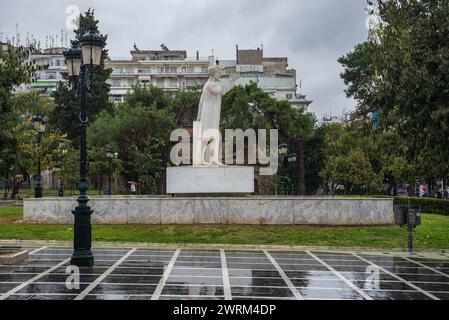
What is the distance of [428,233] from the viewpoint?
20.2m

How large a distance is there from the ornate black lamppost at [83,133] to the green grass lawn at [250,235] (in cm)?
458

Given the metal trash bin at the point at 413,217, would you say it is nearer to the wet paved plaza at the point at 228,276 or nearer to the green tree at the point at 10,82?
the wet paved plaza at the point at 228,276

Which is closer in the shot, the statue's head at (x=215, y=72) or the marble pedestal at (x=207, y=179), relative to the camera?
the marble pedestal at (x=207, y=179)

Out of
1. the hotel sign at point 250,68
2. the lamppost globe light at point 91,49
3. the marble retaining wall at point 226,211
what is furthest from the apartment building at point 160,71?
the lamppost globe light at point 91,49

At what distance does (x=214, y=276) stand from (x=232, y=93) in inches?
1366

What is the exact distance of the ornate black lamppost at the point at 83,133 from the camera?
510 inches

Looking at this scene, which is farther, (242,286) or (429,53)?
(429,53)

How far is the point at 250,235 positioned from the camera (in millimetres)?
18422

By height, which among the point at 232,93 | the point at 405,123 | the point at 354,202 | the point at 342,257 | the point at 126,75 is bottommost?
the point at 342,257

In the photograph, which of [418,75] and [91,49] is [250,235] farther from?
[91,49]

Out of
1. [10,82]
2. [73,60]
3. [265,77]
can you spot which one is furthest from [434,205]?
[265,77]
